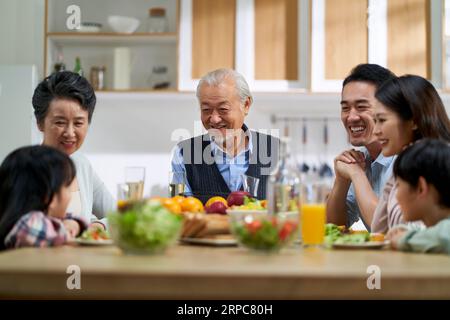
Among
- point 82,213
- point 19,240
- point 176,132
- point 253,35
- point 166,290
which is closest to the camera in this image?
point 166,290

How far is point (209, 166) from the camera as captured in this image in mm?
3227

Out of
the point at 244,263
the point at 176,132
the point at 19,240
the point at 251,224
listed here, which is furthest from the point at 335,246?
the point at 176,132

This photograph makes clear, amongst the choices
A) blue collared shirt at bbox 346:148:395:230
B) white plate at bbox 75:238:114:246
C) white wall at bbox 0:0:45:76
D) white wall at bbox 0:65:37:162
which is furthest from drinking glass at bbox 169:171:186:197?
white wall at bbox 0:0:45:76

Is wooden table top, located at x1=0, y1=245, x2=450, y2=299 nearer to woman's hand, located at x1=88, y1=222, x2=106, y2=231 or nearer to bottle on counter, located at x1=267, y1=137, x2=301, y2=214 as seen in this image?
bottle on counter, located at x1=267, y1=137, x2=301, y2=214

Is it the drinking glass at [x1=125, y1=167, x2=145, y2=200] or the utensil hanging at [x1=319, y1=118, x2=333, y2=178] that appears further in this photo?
the utensil hanging at [x1=319, y1=118, x2=333, y2=178]

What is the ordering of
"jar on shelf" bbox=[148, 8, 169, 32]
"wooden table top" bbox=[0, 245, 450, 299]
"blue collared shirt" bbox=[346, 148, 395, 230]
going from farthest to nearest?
1. "jar on shelf" bbox=[148, 8, 169, 32]
2. "blue collared shirt" bbox=[346, 148, 395, 230]
3. "wooden table top" bbox=[0, 245, 450, 299]

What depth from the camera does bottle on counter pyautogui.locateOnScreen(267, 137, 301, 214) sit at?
1.72 m

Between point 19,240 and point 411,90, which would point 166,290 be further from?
point 411,90

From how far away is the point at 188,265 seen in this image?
3.96ft

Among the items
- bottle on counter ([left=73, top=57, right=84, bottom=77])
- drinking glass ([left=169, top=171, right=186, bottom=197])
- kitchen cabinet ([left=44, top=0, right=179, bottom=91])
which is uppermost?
kitchen cabinet ([left=44, top=0, right=179, bottom=91])

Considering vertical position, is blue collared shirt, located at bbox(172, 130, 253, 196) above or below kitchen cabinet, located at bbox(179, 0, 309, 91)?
below

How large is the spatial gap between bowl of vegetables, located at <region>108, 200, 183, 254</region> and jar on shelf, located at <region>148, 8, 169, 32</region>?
10.3ft

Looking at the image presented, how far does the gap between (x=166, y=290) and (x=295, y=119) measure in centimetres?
363

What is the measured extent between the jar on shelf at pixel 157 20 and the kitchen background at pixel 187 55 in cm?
1
